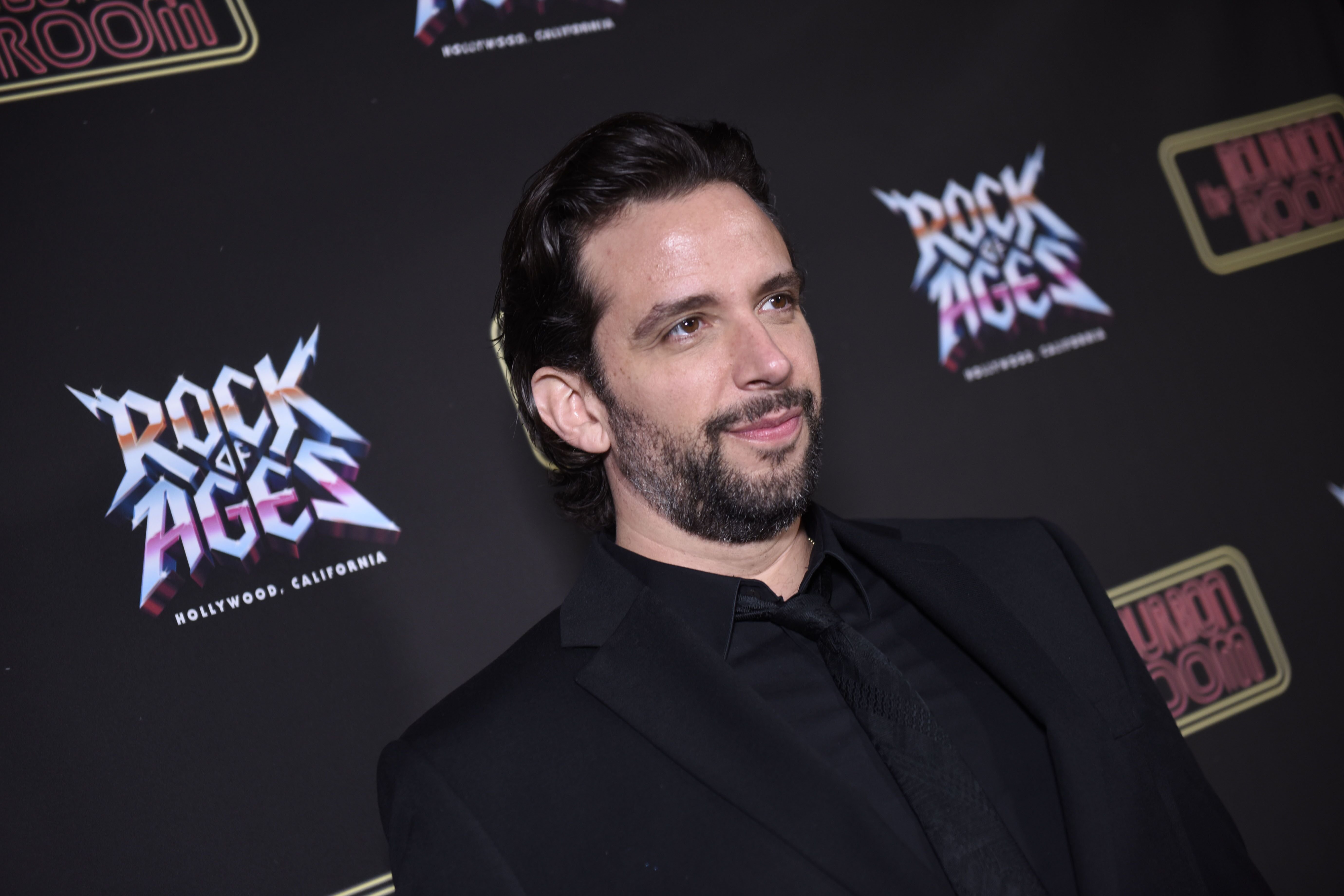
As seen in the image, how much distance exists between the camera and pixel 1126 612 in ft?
7.41

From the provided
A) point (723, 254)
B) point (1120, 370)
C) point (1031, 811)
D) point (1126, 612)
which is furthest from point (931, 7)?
point (1031, 811)

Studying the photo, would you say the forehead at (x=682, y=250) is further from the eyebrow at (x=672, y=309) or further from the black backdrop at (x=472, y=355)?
the black backdrop at (x=472, y=355)

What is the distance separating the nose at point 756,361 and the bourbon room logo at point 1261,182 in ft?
5.50

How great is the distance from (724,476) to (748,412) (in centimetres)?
10

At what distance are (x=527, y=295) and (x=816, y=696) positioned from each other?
77 cm

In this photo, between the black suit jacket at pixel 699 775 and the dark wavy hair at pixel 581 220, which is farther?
the dark wavy hair at pixel 581 220

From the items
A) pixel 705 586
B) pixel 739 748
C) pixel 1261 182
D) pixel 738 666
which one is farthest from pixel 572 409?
pixel 1261 182

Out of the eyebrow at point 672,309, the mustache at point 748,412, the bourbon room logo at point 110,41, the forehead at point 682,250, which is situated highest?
the bourbon room logo at point 110,41

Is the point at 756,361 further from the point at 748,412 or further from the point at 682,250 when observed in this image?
the point at 682,250

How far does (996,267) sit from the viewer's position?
7.56 feet

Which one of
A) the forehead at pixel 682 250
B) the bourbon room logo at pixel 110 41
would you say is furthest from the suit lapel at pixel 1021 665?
the bourbon room logo at pixel 110 41

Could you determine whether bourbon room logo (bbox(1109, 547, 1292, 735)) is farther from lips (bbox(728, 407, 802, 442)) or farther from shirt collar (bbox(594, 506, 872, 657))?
lips (bbox(728, 407, 802, 442))

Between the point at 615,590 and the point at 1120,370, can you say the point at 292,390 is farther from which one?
the point at 1120,370

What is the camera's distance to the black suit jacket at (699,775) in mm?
1121
